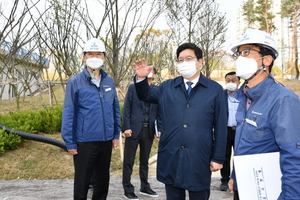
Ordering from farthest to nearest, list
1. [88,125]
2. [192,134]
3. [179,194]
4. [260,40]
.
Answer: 1. [88,125]
2. [179,194]
3. [192,134]
4. [260,40]

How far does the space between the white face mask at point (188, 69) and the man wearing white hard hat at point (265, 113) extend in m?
0.56

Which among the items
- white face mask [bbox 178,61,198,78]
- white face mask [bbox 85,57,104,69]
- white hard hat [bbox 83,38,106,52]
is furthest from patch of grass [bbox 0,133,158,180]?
white face mask [bbox 178,61,198,78]

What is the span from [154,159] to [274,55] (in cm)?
541

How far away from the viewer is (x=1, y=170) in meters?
5.56

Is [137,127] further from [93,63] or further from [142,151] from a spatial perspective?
[93,63]

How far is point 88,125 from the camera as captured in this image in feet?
10.7

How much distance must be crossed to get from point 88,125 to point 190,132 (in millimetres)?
1281

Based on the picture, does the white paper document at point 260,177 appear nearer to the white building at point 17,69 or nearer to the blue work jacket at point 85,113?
the blue work jacket at point 85,113

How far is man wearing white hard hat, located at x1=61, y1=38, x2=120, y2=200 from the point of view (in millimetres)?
3225

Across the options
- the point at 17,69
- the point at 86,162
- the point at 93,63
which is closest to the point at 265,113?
the point at 86,162

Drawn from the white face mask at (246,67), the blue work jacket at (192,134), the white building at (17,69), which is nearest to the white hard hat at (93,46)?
the blue work jacket at (192,134)

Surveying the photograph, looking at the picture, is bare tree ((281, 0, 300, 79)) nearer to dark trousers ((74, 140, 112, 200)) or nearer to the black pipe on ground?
the black pipe on ground

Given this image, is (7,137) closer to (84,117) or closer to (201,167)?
(84,117)

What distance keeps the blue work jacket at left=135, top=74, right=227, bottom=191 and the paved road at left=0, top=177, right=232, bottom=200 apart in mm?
2087
